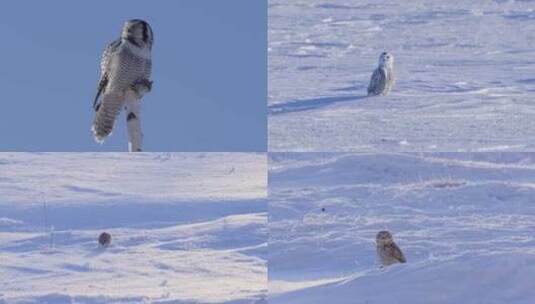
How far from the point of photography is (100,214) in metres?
8.95

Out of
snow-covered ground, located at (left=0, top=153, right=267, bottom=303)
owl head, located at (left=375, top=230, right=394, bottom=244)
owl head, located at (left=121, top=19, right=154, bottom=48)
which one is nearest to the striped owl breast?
owl head, located at (left=121, top=19, right=154, bottom=48)

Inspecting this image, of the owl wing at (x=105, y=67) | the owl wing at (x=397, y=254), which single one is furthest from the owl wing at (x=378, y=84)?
the owl wing at (x=105, y=67)

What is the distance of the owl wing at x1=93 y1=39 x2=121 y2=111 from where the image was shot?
6.42m

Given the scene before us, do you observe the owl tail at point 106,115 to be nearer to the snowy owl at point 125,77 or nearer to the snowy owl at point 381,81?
the snowy owl at point 125,77

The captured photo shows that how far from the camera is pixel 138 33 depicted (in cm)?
664

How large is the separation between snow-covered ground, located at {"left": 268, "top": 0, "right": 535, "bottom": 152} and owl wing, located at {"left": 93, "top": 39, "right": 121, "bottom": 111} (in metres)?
4.99

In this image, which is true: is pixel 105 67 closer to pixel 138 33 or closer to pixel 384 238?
pixel 138 33

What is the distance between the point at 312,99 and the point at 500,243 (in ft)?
15.5

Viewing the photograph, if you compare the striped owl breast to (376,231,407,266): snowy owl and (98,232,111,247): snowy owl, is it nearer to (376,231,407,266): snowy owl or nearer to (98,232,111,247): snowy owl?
(98,232,111,247): snowy owl

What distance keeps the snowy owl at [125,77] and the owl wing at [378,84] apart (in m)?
7.43

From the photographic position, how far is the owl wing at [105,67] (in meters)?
6.42

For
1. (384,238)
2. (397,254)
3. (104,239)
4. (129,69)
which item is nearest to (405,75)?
(384,238)

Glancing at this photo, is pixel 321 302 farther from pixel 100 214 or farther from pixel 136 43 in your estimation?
pixel 100 214

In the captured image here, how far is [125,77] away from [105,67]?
327 millimetres
